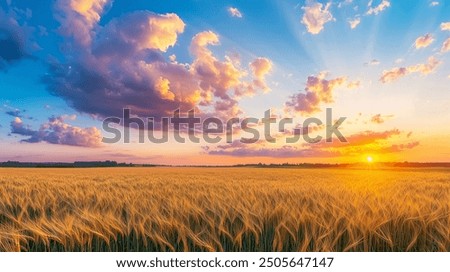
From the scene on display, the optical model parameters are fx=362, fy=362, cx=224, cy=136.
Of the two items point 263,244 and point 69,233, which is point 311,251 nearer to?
point 263,244

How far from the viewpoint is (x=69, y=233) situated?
222cm

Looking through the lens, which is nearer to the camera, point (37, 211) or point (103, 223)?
point (103, 223)

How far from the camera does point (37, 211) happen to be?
12.2 ft

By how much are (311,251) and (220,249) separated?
0.56m
